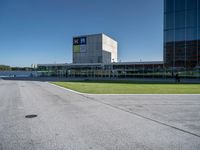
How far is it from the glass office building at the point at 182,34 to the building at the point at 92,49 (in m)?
23.6

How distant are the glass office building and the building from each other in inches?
A: 929

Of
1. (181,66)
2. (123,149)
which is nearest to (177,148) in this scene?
(123,149)

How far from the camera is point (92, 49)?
58.0 meters

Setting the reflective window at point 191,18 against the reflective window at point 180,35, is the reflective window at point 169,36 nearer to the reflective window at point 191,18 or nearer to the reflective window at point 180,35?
the reflective window at point 180,35

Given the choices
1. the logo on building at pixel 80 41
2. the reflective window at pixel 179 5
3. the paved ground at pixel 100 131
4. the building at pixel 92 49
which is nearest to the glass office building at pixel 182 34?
the reflective window at pixel 179 5

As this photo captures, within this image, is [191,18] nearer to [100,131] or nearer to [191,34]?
[191,34]

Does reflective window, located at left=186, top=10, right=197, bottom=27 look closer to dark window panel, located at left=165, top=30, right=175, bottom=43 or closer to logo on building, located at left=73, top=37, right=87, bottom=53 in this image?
dark window panel, located at left=165, top=30, right=175, bottom=43

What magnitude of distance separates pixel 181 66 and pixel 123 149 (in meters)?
36.9

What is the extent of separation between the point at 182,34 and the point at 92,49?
3011 centimetres

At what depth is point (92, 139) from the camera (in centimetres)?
471

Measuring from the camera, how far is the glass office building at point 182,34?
115ft

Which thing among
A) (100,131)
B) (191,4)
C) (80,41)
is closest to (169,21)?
(191,4)

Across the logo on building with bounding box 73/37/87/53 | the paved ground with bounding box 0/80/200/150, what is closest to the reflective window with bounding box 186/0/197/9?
the logo on building with bounding box 73/37/87/53

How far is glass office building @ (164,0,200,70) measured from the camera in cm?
3494
